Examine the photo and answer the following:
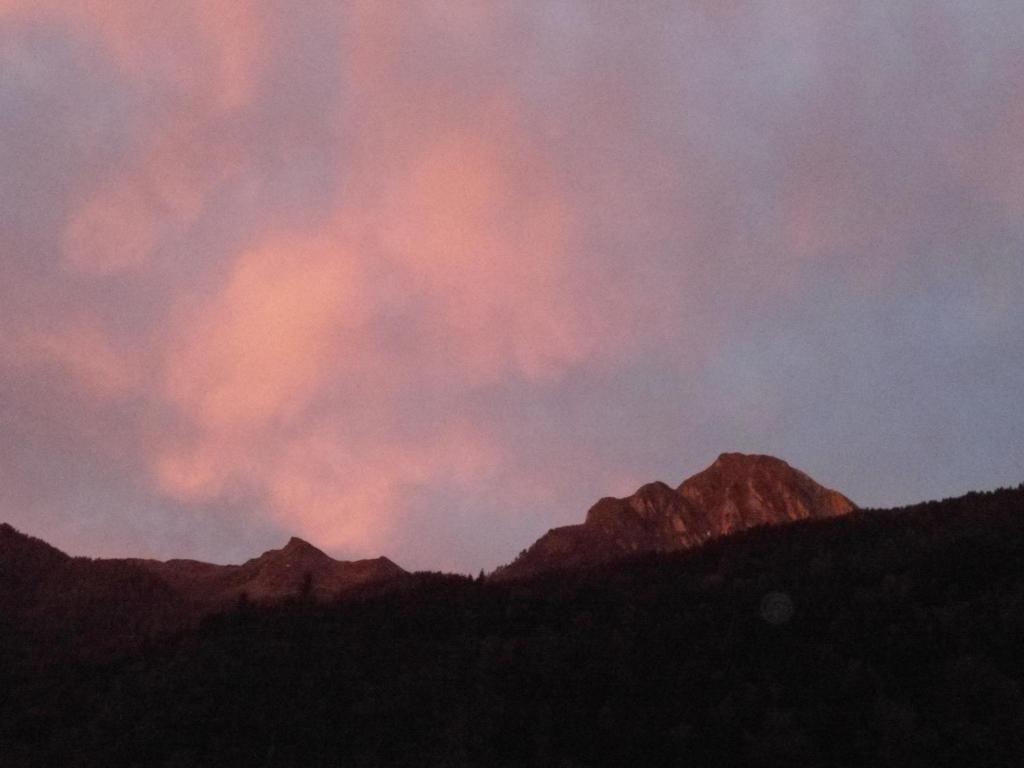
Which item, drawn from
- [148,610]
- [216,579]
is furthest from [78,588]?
[216,579]

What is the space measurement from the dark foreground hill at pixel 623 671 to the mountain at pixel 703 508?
77.0ft

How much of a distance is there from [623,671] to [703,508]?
1478 inches

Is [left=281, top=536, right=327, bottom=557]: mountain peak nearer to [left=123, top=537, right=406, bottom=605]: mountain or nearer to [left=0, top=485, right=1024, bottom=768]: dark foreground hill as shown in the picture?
[left=123, top=537, right=406, bottom=605]: mountain

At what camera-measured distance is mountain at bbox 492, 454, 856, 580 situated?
4422 centimetres

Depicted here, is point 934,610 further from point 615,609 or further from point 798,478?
point 798,478

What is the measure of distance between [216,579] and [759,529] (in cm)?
2558

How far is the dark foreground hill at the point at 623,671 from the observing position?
1109cm

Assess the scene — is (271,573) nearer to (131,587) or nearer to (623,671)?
(131,587)

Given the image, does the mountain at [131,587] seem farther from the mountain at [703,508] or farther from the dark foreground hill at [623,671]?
the mountain at [703,508]

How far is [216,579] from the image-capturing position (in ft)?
131

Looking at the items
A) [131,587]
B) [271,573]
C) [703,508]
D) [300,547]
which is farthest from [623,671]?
[703,508]

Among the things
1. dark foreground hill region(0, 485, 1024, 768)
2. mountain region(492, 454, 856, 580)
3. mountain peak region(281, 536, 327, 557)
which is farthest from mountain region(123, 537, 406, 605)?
dark foreground hill region(0, 485, 1024, 768)

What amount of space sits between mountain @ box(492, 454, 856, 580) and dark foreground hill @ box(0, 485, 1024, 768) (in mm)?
23472

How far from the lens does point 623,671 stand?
515 inches
